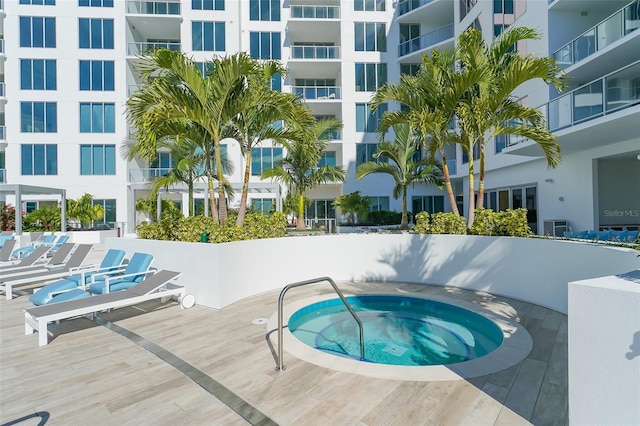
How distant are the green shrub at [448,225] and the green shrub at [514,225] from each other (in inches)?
34.1

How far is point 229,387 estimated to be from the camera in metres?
3.38

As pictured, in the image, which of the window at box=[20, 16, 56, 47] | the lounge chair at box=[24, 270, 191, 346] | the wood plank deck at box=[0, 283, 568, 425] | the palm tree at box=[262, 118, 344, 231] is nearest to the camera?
the wood plank deck at box=[0, 283, 568, 425]

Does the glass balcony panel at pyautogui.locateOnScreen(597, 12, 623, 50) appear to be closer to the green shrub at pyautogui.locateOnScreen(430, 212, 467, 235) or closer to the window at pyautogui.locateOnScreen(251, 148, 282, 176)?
the green shrub at pyautogui.locateOnScreen(430, 212, 467, 235)

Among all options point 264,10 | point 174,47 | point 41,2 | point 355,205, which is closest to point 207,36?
point 174,47

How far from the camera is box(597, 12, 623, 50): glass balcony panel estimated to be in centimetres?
942

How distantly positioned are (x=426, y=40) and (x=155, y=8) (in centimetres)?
1901

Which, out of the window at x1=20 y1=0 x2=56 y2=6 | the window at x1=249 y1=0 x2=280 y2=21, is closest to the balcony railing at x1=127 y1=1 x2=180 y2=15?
the window at x1=20 y1=0 x2=56 y2=6

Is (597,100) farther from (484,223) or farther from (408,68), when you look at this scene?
(408,68)

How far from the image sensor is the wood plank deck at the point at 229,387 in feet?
9.51

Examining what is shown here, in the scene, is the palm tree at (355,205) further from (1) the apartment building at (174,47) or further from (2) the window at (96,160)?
(2) the window at (96,160)

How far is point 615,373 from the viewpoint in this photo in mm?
2133

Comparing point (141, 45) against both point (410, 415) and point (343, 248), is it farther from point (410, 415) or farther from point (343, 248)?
point (410, 415)

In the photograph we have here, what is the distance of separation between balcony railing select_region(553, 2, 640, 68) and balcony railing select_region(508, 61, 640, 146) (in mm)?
2244

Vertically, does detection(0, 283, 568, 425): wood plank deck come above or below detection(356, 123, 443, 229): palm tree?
below
